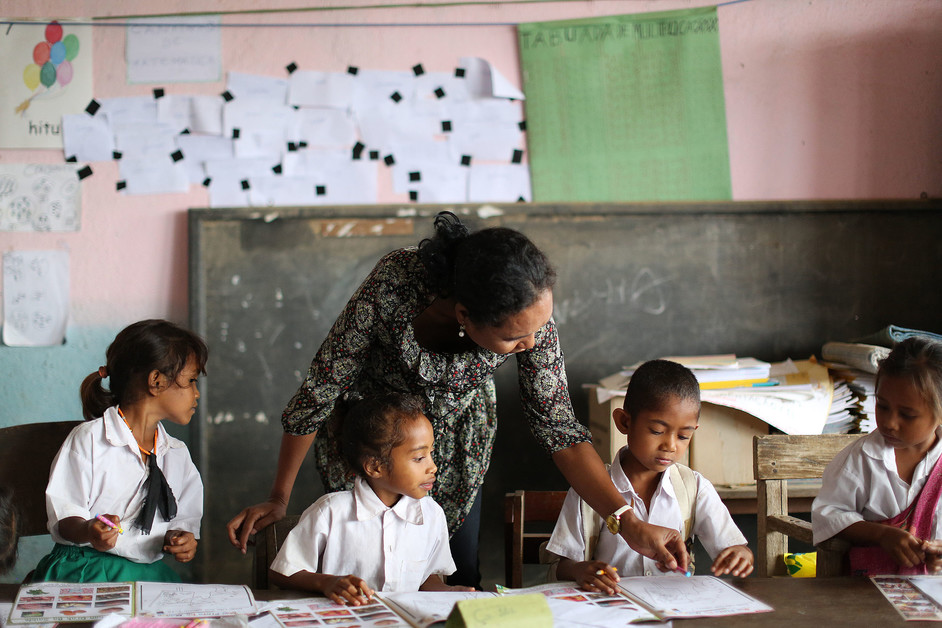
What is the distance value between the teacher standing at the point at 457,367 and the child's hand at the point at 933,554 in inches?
18.8

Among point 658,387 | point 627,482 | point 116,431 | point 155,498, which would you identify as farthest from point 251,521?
point 658,387

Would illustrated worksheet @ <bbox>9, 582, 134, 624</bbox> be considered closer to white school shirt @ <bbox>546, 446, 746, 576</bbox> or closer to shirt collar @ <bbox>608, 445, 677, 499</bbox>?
white school shirt @ <bbox>546, 446, 746, 576</bbox>

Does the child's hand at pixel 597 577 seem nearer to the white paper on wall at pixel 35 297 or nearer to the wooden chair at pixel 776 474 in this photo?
the wooden chair at pixel 776 474

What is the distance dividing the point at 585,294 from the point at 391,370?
47.6 inches

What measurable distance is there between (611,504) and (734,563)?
0.86 ft

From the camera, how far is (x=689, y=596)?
1408mm

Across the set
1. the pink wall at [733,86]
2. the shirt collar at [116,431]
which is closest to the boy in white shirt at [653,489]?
the shirt collar at [116,431]

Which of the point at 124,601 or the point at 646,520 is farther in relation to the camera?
the point at 646,520

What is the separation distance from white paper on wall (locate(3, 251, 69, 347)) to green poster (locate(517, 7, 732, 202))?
170 cm

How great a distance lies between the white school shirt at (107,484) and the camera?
5.61 feet

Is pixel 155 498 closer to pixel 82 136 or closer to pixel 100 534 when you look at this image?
pixel 100 534

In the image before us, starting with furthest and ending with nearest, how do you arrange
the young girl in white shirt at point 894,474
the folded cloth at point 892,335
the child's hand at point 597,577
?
the folded cloth at point 892,335
the young girl in white shirt at point 894,474
the child's hand at point 597,577

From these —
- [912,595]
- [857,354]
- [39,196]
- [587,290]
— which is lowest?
[912,595]

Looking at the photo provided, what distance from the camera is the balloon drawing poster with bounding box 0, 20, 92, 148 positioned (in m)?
2.77
